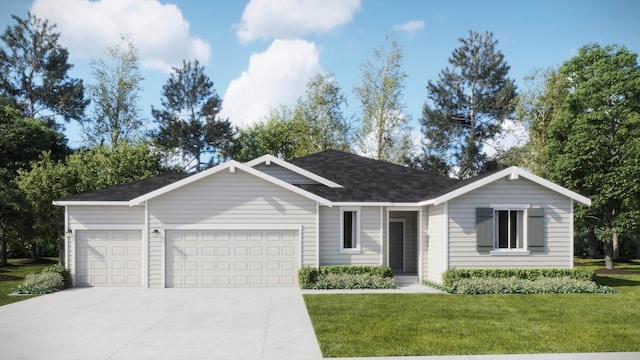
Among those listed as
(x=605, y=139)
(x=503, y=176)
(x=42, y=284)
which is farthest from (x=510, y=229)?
(x=42, y=284)

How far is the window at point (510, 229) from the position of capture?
62.8 ft

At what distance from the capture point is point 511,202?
19.5 metres

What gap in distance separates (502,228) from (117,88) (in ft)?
99.7

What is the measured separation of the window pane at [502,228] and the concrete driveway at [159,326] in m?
7.20

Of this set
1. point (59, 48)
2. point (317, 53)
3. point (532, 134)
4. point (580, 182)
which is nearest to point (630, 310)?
point (580, 182)

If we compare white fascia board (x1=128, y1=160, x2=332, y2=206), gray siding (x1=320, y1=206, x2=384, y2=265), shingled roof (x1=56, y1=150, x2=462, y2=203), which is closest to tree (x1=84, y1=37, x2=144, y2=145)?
shingled roof (x1=56, y1=150, x2=462, y2=203)

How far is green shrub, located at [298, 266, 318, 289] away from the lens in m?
19.3

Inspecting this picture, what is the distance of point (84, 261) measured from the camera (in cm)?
1997

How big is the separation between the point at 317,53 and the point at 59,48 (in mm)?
20519

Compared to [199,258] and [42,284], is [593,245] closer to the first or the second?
[199,258]

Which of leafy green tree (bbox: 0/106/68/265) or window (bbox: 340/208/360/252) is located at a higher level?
leafy green tree (bbox: 0/106/68/265)

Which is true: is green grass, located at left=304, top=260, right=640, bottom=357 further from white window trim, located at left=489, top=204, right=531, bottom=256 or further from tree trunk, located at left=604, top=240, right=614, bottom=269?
tree trunk, located at left=604, top=240, right=614, bottom=269

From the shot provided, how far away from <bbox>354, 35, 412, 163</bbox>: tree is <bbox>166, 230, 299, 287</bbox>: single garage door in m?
20.4

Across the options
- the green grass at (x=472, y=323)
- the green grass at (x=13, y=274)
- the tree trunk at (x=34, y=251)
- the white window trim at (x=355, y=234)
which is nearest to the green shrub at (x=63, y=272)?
the green grass at (x=13, y=274)
